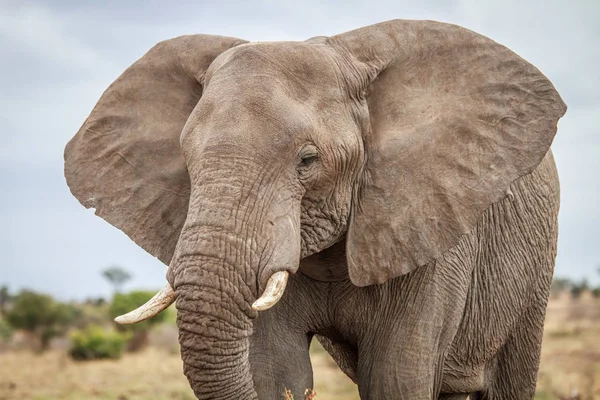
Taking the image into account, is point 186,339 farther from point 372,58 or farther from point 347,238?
point 372,58

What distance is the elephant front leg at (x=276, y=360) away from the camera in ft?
17.1

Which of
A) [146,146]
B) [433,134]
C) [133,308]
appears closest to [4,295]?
[133,308]

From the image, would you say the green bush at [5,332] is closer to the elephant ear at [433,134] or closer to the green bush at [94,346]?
the green bush at [94,346]

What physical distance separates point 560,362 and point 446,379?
13167 millimetres

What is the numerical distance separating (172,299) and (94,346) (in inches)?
699

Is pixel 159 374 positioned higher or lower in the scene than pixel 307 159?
lower

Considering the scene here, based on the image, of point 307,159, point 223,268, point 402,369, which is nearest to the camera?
point 223,268

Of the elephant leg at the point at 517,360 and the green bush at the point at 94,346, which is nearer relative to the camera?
the elephant leg at the point at 517,360

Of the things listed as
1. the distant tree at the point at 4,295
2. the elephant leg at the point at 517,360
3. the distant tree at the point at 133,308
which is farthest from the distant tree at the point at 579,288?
the elephant leg at the point at 517,360

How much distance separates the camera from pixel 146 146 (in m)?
5.40

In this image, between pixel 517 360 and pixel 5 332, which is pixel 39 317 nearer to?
pixel 5 332

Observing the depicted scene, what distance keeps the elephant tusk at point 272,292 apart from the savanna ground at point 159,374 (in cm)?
662

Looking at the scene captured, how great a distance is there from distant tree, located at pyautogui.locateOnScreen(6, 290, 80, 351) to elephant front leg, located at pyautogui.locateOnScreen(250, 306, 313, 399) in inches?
815

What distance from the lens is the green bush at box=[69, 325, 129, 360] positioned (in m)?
21.3
